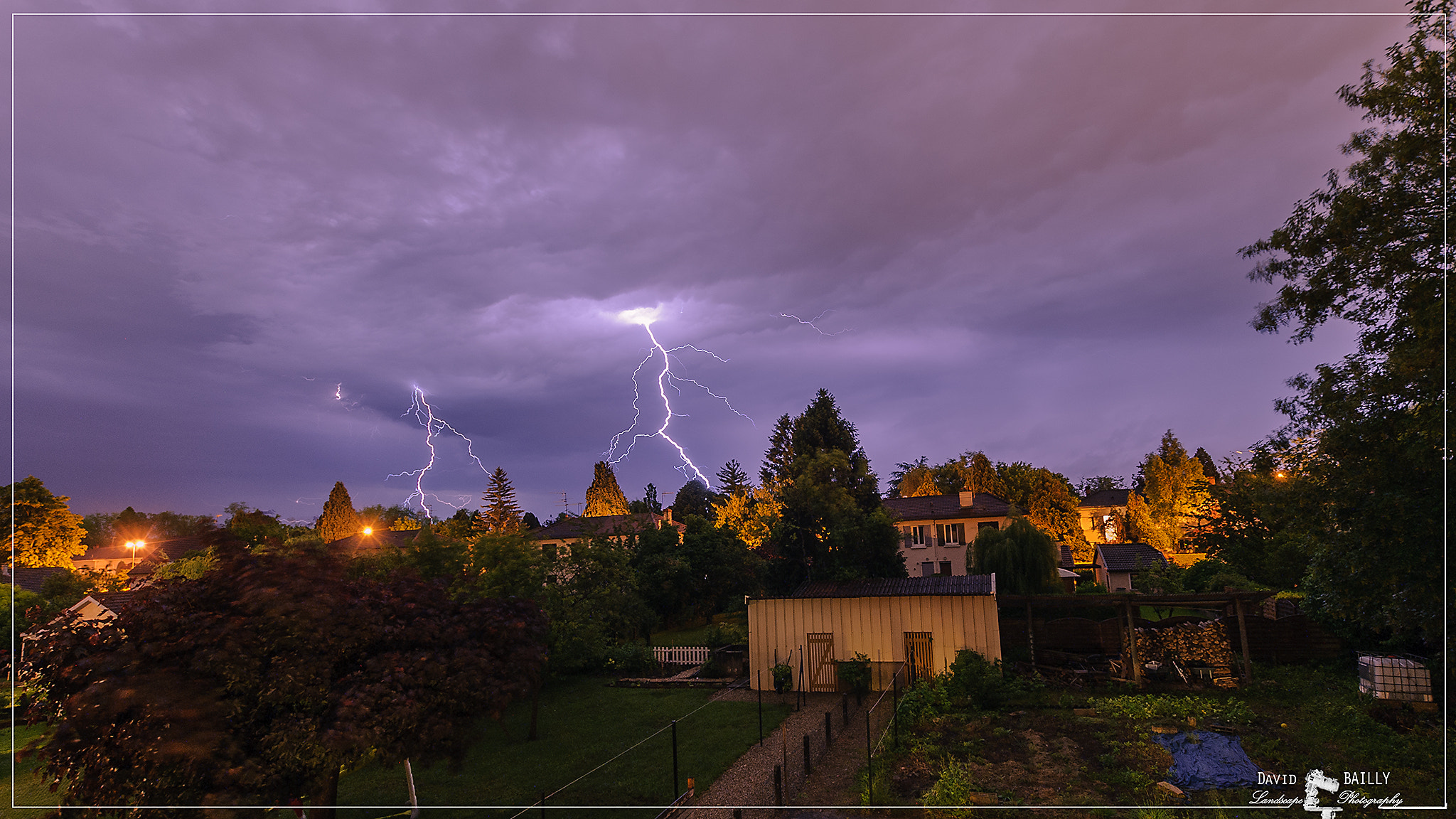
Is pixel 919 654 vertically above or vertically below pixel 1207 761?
above

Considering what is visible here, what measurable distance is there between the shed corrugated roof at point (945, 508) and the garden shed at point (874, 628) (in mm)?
21578

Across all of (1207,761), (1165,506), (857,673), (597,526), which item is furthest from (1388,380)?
(1165,506)

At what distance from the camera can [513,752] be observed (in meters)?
14.7

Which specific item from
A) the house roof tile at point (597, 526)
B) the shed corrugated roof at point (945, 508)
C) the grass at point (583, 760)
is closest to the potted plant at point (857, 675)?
the grass at point (583, 760)

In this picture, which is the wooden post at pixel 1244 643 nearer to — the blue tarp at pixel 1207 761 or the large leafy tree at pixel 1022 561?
the blue tarp at pixel 1207 761

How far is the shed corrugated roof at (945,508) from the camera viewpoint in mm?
43250

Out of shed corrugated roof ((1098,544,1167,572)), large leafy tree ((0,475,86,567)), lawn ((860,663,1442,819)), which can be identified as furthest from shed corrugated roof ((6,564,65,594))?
shed corrugated roof ((1098,544,1167,572))

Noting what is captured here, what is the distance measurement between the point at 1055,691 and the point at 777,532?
14.8m

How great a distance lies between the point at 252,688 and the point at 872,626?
16542 mm

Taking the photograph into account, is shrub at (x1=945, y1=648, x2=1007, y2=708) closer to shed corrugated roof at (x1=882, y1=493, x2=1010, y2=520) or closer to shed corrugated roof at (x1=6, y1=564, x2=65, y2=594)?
shed corrugated roof at (x1=882, y1=493, x2=1010, y2=520)

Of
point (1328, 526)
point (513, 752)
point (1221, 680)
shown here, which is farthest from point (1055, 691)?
point (513, 752)

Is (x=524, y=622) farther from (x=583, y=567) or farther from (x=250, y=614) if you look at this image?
(x=583, y=567)

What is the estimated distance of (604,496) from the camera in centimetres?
7100

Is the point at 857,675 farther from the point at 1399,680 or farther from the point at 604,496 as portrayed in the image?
the point at 604,496
